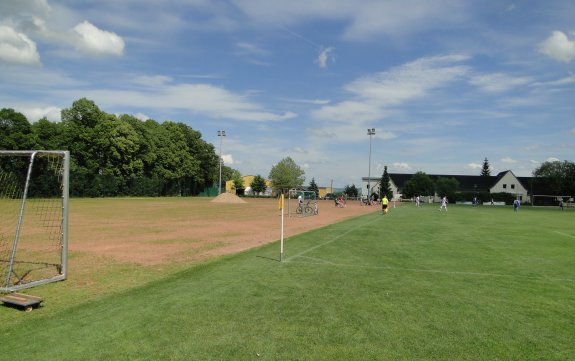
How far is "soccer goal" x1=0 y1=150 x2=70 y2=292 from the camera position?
907 centimetres

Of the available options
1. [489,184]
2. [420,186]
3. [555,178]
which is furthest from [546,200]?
[420,186]

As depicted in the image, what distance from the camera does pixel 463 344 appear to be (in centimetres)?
554

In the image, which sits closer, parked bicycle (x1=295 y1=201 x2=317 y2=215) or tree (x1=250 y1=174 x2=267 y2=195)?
parked bicycle (x1=295 y1=201 x2=317 y2=215)

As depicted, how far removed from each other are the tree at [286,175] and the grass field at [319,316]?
115 metres

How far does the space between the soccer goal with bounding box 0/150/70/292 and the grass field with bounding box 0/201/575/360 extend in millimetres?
1149

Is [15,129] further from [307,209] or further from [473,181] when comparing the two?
[473,181]

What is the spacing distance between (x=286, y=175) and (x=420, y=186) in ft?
141

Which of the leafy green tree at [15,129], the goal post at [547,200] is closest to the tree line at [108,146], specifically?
the leafy green tree at [15,129]

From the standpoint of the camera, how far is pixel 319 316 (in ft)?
21.9

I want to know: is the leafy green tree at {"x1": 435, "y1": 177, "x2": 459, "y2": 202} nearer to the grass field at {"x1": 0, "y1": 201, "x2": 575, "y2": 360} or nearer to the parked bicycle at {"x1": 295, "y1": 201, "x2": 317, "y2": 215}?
the parked bicycle at {"x1": 295, "y1": 201, "x2": 317, "y2": 215}

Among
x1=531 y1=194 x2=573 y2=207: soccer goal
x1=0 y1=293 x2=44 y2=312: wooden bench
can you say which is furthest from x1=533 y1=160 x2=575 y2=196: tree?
x1=0 y1=293 x2=44 y2=312: wooden bench

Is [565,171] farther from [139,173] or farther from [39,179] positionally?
[39,179]

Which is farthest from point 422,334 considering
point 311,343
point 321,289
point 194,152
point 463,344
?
point 194,152

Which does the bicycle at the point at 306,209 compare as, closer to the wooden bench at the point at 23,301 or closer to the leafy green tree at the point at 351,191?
the wooden bench at the point at 23,301
